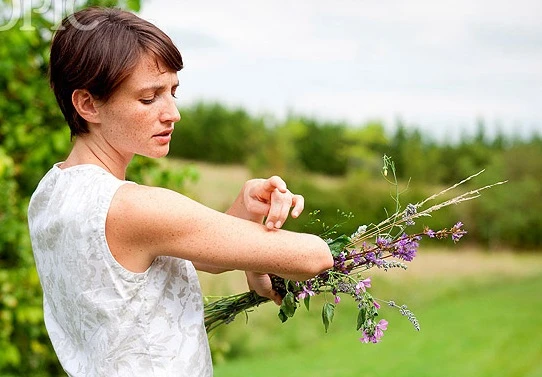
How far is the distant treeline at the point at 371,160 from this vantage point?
24953 millimetres

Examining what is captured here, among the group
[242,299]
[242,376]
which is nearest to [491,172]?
[242,376]

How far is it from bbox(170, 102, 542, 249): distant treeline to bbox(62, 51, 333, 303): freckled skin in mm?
19660

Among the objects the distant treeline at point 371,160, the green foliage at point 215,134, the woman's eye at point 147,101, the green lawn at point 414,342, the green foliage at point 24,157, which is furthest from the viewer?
the green foliage at point 215,134

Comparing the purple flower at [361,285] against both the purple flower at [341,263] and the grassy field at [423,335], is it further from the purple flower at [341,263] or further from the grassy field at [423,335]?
the grassy field at [423,335]

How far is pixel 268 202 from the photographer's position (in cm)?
178

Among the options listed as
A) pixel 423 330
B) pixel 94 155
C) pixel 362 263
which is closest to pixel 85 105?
pixel 94 155

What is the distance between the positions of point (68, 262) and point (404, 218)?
75 cm

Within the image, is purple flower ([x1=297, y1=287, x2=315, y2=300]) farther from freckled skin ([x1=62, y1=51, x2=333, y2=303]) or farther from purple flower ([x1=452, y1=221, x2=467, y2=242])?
purple flower ([x1=452, y1=221, x2=467, y2=242])

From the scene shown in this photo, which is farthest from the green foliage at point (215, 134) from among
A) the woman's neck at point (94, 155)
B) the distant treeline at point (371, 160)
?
the woman's neck at point (94, 155)

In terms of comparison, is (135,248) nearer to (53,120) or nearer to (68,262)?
(68,262)

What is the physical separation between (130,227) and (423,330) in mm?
15524

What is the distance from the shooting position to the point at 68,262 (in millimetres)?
1709

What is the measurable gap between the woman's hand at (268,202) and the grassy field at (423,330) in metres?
6.35

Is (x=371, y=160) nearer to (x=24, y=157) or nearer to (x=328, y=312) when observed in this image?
(x=24, y=157)
